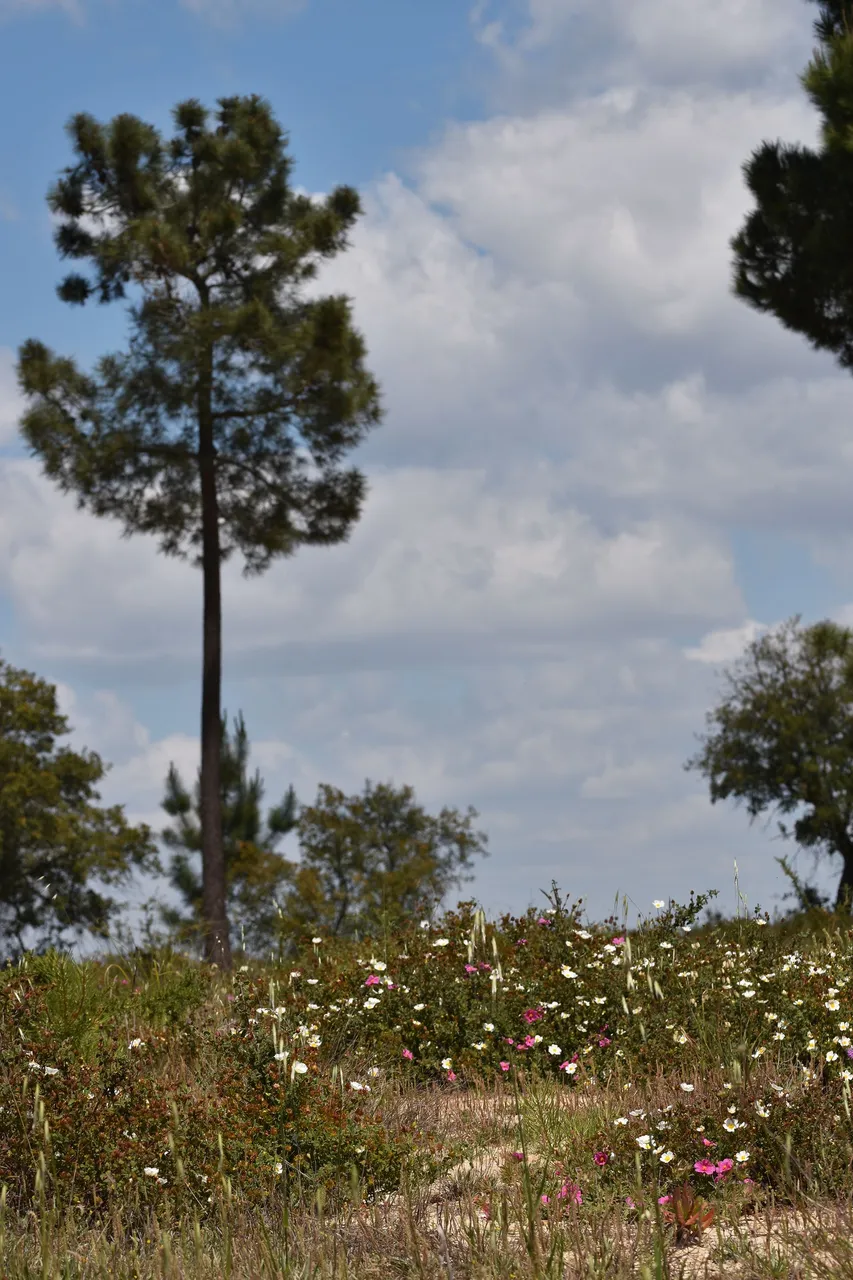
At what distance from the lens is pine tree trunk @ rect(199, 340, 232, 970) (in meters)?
20.8

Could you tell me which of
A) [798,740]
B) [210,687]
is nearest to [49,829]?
[210,687]

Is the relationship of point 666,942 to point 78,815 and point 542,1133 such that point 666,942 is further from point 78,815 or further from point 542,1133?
point 78,815

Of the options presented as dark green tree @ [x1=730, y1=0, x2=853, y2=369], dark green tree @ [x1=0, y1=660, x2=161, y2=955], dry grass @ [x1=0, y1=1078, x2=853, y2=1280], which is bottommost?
dry grass @ [x1=0, y1=1078, x2=853, y2=1280]

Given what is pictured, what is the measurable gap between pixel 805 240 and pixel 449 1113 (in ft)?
52.7

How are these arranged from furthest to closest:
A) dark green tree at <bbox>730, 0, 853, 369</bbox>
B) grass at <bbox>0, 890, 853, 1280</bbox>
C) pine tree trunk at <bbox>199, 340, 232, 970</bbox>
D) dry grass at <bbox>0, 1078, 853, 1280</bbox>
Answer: pine tree trunk at <bbox>199, 340, 232, 970</bbox>, dark green tree at <bbox>730, 0, 853, 369</bbox>, grass at <bbox>0, 890, 853, 1280</bbox>, dry grass at <bbox>0, 1078, 853, 1280</bbox>

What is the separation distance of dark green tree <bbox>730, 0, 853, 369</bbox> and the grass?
43.1 ft

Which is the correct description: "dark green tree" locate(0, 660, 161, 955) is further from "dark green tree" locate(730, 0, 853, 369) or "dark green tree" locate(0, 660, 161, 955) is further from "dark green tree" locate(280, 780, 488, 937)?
"dark green tree" locate(730, 0, 853, 369)

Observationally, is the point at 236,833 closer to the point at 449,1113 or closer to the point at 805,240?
the point at 805,240

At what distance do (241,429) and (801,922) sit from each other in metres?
A: 15.3

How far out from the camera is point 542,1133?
5.25m

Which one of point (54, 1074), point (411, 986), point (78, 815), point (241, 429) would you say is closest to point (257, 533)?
point (241, 429)

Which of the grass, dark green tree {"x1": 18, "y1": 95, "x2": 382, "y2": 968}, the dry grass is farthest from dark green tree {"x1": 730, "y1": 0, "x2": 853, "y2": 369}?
the dry grass

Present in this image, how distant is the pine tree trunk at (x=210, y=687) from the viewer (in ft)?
68.3

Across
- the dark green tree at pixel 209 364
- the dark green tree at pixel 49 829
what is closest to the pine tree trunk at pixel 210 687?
the dark green tree at pixel 209 364
